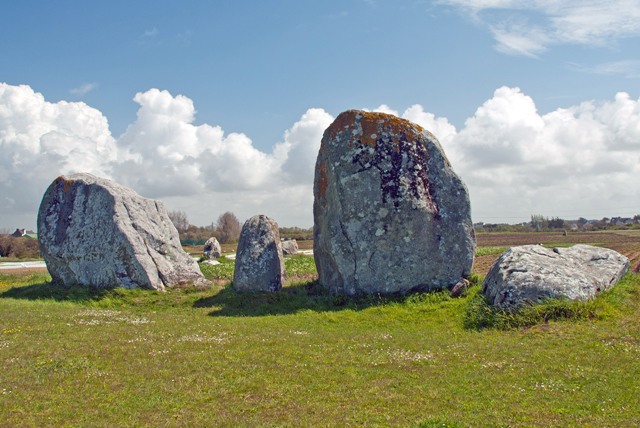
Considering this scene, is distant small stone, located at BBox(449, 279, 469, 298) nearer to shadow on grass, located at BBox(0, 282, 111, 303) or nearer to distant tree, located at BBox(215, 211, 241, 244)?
shadow on grass, located at BBox(0, 282, 111, 303)

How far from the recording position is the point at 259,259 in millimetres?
21250

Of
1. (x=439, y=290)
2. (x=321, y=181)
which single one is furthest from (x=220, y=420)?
(x=321, y=181)

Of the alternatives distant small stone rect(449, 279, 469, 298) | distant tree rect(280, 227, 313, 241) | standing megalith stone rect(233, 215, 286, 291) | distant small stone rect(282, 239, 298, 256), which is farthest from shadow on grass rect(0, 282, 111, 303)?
distant tree rect(280, 227, 313, 241)

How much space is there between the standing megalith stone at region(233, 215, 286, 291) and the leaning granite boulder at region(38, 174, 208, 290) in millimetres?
2780

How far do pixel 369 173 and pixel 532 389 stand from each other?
11.4 meters

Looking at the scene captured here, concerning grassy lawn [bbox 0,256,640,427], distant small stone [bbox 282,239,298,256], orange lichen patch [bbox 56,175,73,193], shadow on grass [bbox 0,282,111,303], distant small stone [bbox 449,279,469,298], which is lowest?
grassy lawn [bbox 0,256,640,427]

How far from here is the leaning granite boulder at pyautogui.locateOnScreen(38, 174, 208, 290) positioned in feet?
71.1

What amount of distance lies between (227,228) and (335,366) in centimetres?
8428

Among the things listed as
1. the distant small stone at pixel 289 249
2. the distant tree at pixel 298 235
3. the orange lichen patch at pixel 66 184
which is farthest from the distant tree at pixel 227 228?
the orange lichen patch at pixel 66 184

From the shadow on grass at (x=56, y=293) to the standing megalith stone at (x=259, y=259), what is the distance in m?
5.16

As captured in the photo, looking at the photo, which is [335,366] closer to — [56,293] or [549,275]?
[549,275]

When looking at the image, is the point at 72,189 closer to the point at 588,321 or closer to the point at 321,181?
the point at 321,181

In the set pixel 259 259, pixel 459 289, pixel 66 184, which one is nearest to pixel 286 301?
pixel 259 259

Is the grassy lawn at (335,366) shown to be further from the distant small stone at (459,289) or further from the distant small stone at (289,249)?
the distant small stone at (289,249)
